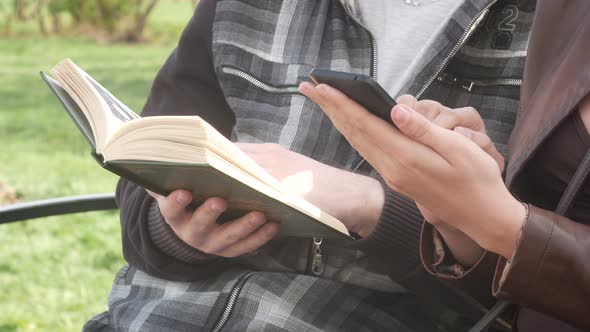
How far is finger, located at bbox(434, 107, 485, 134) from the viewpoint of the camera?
144 cm

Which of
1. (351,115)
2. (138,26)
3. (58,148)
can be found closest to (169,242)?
(351,115)

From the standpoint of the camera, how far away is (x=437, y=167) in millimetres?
1185

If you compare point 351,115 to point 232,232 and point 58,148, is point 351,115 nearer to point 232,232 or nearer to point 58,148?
point 232,232

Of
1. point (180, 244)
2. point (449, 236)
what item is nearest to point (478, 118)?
point (449, 236)

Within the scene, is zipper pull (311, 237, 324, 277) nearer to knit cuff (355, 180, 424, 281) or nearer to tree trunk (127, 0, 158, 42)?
knit cuff (355, 180, 424, 281)

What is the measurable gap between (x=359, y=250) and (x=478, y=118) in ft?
1.10

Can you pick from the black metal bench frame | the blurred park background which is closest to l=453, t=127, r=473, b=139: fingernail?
the black metal bench frame

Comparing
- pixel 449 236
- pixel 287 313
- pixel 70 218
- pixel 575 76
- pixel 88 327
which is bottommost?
pixel 70 218

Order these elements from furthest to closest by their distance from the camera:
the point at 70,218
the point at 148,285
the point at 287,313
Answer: the point at 70,218
the point at 148,285
the point at 287,313

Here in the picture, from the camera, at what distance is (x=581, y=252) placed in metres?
1.24

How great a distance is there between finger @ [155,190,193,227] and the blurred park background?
187 cm

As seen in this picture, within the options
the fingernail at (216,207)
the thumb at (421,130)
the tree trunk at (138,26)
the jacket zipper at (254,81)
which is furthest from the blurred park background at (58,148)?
the thumb at (421,130)

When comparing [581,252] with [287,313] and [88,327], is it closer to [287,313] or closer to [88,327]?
[287,313]

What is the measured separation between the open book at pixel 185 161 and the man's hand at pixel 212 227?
2 cm
